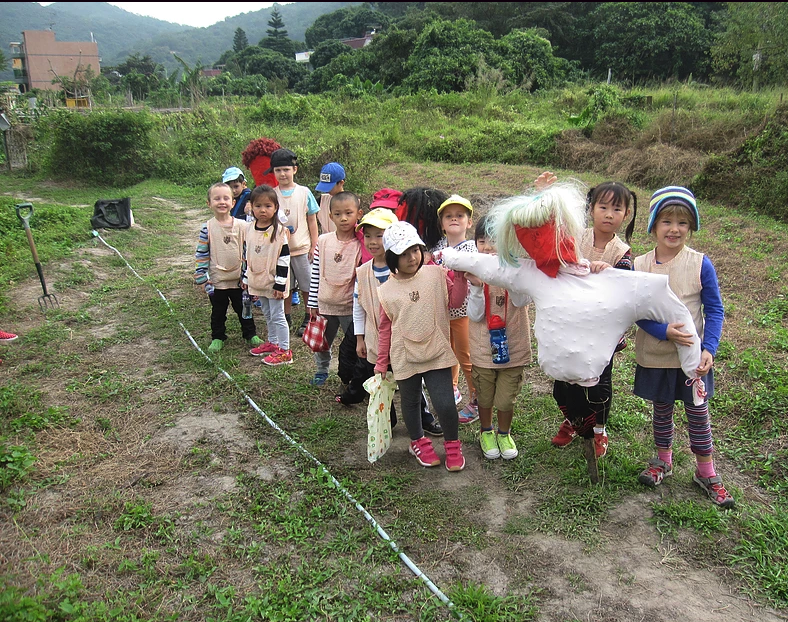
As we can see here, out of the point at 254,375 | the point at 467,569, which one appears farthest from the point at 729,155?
the point at 467,569

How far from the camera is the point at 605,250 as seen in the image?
9.88 ft

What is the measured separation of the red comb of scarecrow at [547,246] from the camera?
249cm

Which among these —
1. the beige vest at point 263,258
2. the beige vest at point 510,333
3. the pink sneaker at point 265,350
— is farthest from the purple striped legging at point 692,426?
the pink sneaker at point 265,350

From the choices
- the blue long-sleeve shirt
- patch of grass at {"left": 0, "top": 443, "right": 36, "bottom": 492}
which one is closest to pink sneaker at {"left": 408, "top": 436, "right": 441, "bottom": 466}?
the blue long-sleeve shirt

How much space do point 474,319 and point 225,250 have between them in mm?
2591

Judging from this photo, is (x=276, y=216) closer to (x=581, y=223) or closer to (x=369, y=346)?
(x=369, y=346)

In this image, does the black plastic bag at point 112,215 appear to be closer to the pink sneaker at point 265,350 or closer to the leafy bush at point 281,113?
the pink sneaker at point 265,350

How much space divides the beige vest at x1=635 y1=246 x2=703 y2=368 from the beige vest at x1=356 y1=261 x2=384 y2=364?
1.45m

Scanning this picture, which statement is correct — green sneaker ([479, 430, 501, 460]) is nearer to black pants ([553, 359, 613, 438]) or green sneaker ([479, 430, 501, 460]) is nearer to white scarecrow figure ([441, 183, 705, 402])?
black pants ([553, 359, 613, 438])

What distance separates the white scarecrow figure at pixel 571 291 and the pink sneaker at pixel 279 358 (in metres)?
2.62

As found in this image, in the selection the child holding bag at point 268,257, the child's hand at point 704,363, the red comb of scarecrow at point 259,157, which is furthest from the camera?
the red comb of scarecrow at point 259,157

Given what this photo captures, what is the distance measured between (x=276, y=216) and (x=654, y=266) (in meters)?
2.87

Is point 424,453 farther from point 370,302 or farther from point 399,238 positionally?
point 399,238

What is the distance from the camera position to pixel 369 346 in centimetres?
347
